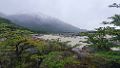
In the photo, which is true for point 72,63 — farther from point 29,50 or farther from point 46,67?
point 29,50

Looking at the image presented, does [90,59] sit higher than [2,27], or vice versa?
[2,27]

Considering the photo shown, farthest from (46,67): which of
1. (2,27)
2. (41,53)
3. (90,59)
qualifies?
(2,27)

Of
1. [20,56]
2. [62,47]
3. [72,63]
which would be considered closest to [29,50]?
[20,56]

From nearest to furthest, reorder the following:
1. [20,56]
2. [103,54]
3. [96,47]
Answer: [103,54], [96,47], [20,56]

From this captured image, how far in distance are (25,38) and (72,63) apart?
4.20 meters

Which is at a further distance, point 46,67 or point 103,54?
point 46,67

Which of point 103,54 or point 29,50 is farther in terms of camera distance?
point 29,50

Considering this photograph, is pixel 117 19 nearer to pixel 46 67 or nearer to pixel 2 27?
pixel 46 67

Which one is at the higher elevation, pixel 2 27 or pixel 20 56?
pixel 2 27

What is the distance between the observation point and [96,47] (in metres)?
24.3

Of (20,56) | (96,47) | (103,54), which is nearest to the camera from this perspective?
(103,54)

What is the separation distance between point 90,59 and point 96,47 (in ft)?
3.07

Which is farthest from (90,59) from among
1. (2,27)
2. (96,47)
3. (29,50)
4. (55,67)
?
(2,27)

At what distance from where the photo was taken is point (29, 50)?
26656mm
